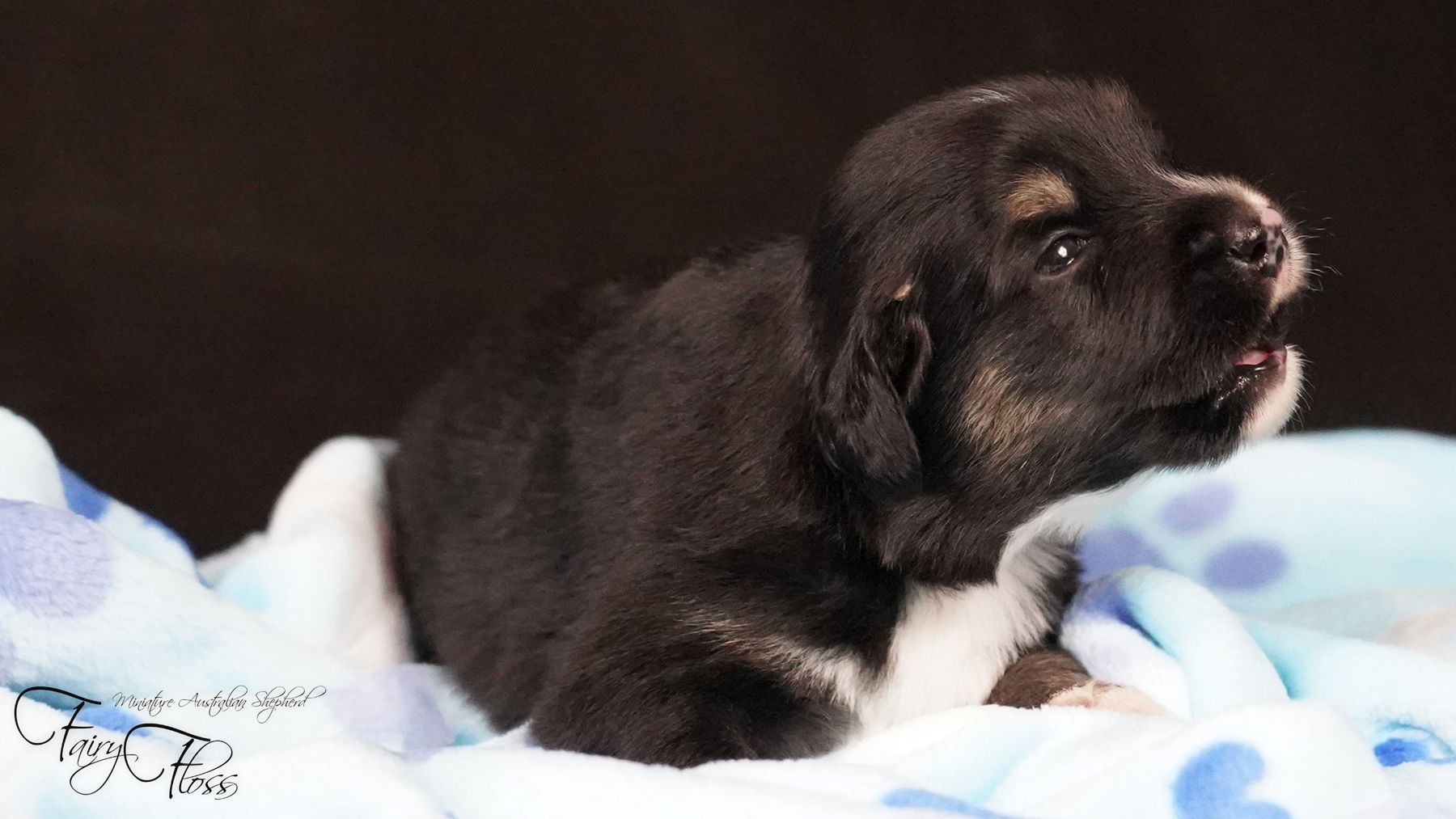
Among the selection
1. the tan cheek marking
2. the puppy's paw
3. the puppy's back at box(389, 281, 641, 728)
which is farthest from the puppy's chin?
the puppy's back at box(389, 281, 641, 728)

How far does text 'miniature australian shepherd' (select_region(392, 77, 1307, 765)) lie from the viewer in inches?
91.8

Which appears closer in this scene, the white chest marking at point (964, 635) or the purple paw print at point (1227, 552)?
A: the white chest marking at point (964, 635)

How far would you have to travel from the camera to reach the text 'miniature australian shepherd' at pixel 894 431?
2.33 metres

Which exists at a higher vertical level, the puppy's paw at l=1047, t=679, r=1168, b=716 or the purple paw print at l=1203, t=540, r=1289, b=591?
the puppy's paw at l=1047, t=679, r=1168, b=716

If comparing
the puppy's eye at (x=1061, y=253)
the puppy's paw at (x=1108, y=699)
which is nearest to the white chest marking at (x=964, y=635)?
the puppy's paw at (x=1108, y=699)

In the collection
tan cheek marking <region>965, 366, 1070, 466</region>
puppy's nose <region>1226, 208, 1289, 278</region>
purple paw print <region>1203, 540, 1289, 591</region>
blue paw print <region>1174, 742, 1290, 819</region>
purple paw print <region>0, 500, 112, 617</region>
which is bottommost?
purple paw print <region>1203, 540, 1289, 591</region>

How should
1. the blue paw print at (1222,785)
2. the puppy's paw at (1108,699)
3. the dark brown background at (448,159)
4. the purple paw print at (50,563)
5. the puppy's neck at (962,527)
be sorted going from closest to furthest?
the blue paw print at (1222,785), the puppy's neck at (962,527), the puppy's paw at (1108,699), the purple paw print at (50,563), the dark brown background at (448,159)

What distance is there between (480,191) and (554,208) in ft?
0.75

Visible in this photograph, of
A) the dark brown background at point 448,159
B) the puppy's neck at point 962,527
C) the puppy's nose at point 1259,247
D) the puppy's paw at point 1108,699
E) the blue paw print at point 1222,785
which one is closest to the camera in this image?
the blue paw print at point 1222,785

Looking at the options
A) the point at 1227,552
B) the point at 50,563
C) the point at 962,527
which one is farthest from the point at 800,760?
the point at 1227,552

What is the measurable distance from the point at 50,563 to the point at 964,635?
179 cm

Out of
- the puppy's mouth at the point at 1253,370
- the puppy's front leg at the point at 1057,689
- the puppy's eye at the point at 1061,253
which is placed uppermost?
the puppy's eye at the point at 1061,253

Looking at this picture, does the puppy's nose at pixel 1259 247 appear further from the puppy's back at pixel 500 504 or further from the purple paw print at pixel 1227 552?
the purple paw print at pixel 1227 552

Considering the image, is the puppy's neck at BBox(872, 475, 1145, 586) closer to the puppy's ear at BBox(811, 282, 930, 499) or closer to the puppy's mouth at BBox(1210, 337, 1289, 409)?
the puppy's ear at BBox(811, 282, 930, 499)
